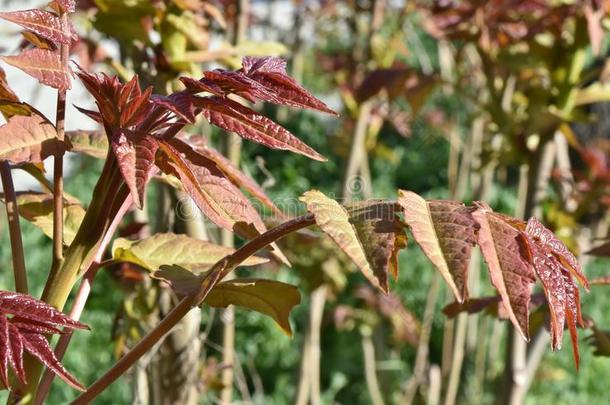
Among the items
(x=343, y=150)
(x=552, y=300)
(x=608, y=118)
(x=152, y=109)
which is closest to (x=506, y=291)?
(x=552, y=300)

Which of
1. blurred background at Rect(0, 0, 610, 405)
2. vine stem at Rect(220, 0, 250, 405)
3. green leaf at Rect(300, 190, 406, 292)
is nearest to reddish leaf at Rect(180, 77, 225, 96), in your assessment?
green leaf at Rect(300, 190, 406, 292)

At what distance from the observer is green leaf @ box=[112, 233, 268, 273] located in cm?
86

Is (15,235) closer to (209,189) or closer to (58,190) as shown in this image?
(58,190)

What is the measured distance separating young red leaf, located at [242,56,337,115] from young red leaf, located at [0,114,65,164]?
19cm

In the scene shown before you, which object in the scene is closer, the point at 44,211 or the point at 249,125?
the point at 249,125

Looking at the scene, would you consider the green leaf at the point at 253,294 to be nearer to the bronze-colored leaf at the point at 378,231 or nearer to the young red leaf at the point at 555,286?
the bronze-colored leaf at the point at 378,231

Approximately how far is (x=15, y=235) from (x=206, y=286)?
0.70 ft

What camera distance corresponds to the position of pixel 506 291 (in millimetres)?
628

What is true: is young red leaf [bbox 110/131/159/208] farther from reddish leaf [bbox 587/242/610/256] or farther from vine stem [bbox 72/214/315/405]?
reddish leaf [bbox 587/242/610/256]

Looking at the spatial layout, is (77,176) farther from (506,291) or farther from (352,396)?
(506,291)

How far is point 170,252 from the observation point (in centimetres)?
90

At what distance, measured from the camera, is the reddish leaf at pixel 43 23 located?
70cm

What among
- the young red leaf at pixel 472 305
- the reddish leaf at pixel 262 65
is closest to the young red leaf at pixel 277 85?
the reddish leaf at pixel 262 65

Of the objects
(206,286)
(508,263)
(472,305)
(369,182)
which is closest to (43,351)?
(206,286)
